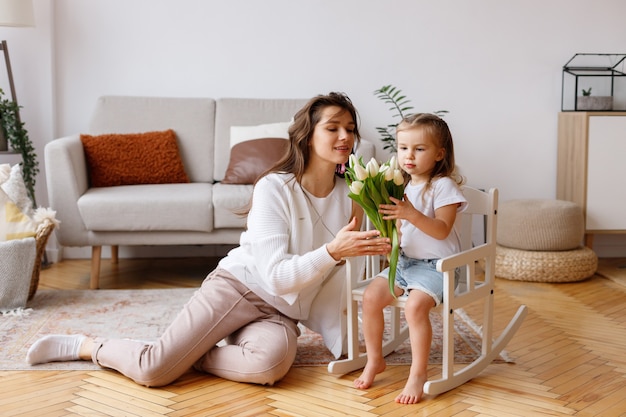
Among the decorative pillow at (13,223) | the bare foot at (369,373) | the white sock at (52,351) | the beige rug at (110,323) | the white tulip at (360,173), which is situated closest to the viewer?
the white tulip at (360,173)

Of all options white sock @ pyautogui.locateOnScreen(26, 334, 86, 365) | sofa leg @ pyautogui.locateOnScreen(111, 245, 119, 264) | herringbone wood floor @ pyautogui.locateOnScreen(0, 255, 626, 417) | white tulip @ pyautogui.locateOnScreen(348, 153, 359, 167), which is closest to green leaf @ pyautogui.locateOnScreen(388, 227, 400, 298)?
white tulip @ pyautogui.locateOnScreen(348, 153, 359, 167)

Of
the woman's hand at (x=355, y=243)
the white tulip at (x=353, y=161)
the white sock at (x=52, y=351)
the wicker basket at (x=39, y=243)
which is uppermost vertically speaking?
the white tulip at (x=353, y=161)

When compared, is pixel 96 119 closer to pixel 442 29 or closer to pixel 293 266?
pixel 442 29

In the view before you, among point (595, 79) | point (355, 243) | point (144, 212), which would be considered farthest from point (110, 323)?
point (595, 79)

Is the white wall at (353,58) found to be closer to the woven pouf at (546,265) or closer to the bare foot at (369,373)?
the woven pouf at (546,265)

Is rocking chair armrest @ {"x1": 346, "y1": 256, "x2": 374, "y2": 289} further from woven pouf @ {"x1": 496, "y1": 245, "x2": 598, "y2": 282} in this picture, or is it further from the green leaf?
woven pouf @ {"x1": 496, "y1": 245, "x2": 598, "y2": 282}

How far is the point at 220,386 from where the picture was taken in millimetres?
2594

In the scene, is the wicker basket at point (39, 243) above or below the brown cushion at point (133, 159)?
below

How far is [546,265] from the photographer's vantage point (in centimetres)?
415

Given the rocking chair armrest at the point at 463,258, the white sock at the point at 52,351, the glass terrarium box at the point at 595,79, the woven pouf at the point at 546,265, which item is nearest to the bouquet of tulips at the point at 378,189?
the rocking chair armrest at the point at 463,258

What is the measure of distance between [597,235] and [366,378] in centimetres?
278

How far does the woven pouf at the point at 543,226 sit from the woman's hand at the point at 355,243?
6.36 feet

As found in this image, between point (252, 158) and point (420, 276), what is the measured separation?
5.93 feet

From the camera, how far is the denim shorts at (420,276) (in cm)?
251
